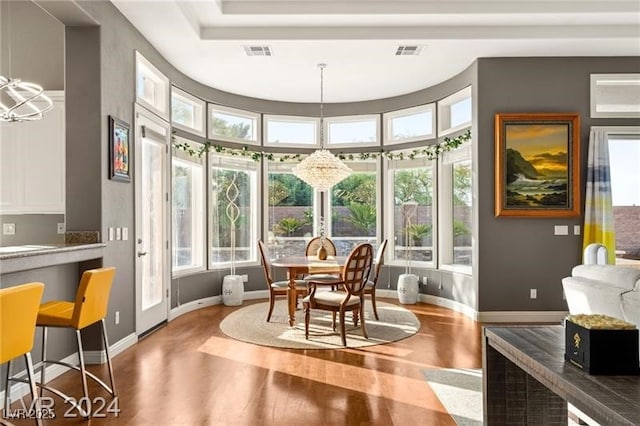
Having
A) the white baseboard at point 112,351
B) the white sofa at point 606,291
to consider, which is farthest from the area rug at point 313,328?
the white sofa at point 606,291

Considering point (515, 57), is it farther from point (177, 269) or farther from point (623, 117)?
point (177, 269)

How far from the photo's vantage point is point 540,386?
6.88ft

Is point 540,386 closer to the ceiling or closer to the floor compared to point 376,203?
closer to the floor

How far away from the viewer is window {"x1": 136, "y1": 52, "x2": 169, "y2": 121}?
4.91 metres

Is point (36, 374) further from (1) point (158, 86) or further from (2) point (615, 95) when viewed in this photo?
(2) point (615, 95)

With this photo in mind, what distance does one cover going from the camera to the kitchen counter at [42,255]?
2.69 meters

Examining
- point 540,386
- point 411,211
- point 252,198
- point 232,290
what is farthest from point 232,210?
point 540,386

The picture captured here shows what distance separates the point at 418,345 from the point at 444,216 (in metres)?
→ 2.66

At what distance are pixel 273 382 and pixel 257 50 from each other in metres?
3.76

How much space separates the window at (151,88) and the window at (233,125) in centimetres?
122

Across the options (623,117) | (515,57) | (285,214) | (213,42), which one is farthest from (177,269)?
(623,117)

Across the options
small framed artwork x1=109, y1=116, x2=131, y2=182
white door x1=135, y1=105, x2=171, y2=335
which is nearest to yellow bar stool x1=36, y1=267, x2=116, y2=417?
small framed artwork x1=109, y1=116, x2=131, y2=182

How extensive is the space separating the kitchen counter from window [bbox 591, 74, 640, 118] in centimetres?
586

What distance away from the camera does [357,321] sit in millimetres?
5371
